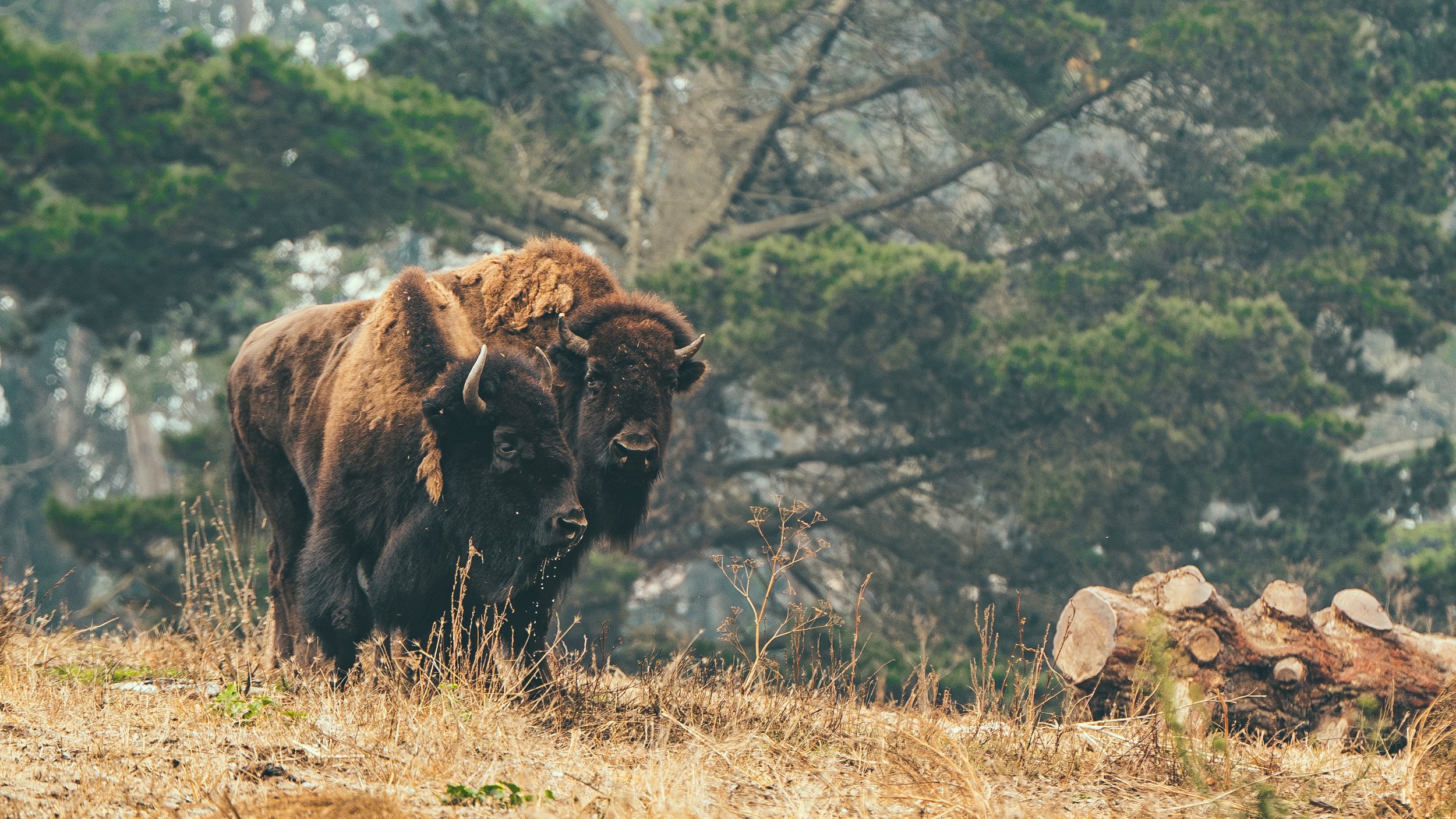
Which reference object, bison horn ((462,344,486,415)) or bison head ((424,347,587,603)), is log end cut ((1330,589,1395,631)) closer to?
bison head ((424,347,587,603))

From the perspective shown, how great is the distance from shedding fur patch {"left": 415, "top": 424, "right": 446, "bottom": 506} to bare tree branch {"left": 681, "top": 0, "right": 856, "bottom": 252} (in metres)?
11.4

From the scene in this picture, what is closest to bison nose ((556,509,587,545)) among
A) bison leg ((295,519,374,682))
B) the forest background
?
bison leg ((295,519,374,682))

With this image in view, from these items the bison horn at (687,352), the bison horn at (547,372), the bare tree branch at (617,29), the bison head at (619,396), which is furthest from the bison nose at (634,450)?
the bare tree branch at (617,29)

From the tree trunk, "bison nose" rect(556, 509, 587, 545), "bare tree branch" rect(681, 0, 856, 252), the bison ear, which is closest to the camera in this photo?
"bison nose" rect(556, 509, 587, 545)

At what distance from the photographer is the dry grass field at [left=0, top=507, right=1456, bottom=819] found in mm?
3627

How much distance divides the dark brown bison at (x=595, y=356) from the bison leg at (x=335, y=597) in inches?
30.5

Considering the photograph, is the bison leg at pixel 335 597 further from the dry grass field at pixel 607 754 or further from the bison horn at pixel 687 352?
the bison horn at pixel 687 352

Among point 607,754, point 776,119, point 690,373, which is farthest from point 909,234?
point 607,754

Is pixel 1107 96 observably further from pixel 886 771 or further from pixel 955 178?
pixel 886 771

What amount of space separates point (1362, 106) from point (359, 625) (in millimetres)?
15634

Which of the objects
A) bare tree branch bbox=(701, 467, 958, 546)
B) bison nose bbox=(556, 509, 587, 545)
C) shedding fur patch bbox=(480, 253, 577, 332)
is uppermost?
shedding fur patch bbox=(480, 253, 577, 332)

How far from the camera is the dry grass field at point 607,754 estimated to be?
363 cm

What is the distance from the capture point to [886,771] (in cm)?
434

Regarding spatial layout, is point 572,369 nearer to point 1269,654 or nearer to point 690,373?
point 690,373
